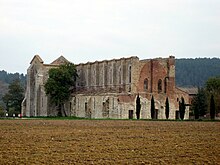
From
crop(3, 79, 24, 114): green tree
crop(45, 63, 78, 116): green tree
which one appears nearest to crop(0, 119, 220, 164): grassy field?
crop(45, 63, 78, 116): green tree

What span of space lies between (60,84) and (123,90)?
46.9 ft

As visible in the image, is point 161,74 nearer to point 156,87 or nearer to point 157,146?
point 156,87

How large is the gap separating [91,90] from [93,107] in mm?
9810

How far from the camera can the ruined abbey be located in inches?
3059

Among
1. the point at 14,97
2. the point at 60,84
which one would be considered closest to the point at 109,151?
the point at 60,84

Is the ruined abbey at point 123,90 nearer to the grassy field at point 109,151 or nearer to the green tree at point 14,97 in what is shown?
the green tree at point 14,97

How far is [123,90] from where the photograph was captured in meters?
81.6

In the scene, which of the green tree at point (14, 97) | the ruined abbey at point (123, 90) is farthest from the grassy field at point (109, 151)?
the green tree at point (14, 97)

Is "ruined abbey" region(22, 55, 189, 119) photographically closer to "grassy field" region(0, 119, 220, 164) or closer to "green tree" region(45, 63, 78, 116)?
"green tree" region(45, 63, 78, 116)

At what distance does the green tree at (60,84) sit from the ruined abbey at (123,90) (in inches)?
60.6

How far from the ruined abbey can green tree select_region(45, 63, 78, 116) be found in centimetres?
154

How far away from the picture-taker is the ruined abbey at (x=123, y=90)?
77.7 m

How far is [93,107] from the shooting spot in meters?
82.9

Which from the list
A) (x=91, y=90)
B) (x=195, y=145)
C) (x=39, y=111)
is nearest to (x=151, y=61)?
(x=91, y=90)
